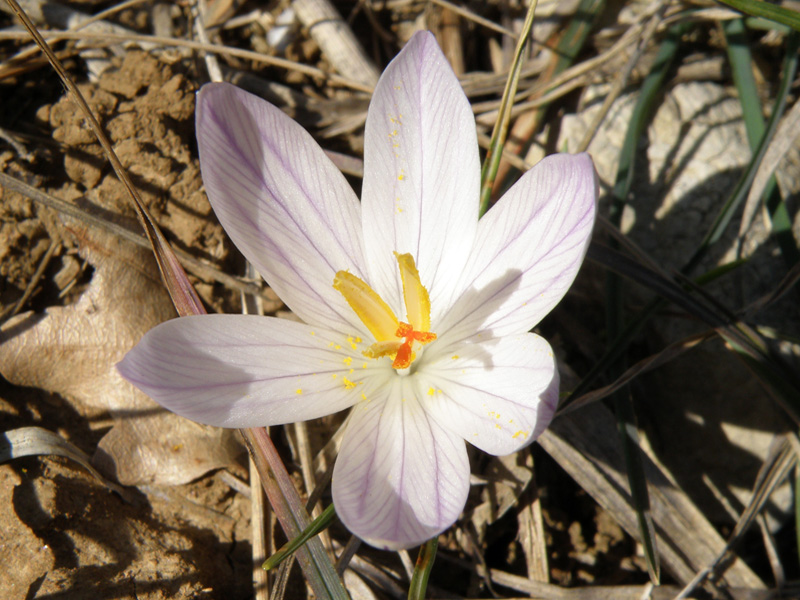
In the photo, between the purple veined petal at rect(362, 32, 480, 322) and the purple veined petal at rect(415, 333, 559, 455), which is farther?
the purple veined petal at rect(362, 32, 480, 322)

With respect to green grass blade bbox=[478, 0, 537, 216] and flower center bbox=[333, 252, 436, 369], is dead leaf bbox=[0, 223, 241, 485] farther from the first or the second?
green grass blade bbox=[478, 0, 537, 216]

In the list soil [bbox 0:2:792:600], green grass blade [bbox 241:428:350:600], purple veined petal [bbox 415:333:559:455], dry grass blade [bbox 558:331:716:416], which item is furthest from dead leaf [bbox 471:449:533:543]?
green grass blade [bbox 241:428:350:600]

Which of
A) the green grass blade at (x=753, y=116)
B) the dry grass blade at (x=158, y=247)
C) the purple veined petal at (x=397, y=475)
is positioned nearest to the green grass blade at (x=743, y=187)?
the green grass blade at (x=753, y=116)

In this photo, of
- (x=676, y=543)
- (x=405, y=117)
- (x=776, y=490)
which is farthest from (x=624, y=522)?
(x=405, y=117)

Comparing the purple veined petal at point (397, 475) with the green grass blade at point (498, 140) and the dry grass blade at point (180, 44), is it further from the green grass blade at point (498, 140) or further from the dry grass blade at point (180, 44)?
the dry grass blade at point (180, 44)

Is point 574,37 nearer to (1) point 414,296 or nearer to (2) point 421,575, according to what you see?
(1) point 414,296

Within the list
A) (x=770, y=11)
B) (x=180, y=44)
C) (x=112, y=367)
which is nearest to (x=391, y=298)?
(x=112, y=367)
